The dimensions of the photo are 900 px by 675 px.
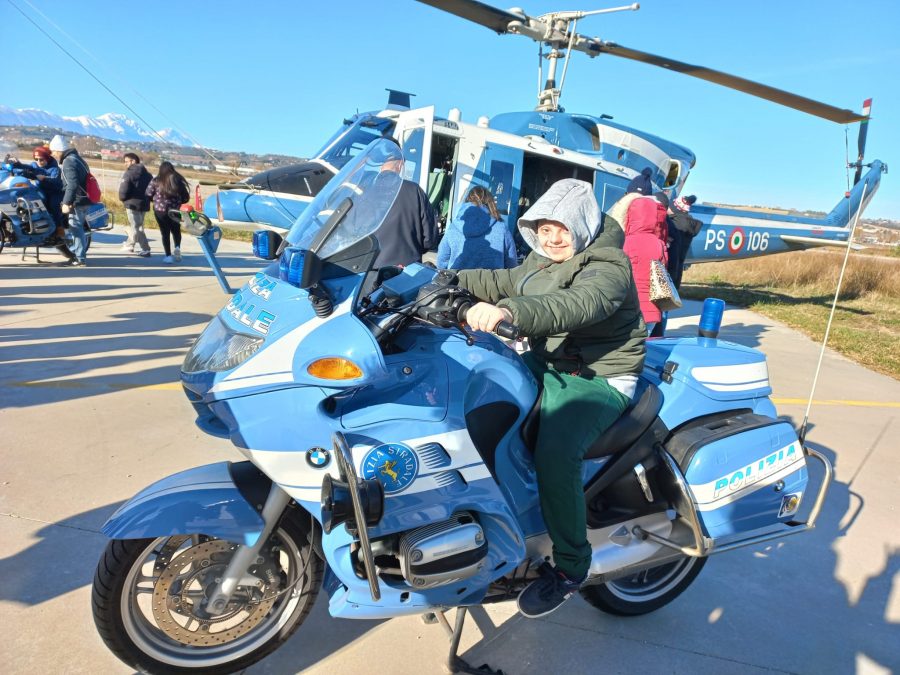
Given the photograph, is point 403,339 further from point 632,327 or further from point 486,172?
point 486,172

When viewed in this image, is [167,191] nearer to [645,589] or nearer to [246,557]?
[246,557]

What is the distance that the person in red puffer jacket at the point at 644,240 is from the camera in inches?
203

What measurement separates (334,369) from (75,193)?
9839 millimetres

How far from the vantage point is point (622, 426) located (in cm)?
227

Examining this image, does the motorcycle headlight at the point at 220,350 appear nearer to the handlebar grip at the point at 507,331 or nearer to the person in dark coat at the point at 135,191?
the handlebar grip at the point at 507,331

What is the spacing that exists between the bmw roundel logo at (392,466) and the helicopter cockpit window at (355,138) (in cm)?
787

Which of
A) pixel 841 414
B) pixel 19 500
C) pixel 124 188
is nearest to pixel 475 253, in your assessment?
pixel 19 500

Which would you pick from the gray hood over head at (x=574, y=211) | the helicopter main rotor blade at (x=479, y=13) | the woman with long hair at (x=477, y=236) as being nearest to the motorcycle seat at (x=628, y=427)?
the gray hood over head at (x=574, y=211)

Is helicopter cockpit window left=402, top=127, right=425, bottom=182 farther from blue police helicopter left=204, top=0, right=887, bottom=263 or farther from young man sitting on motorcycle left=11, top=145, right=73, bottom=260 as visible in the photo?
young man sitting on motorcycle left=11, top=145, right=73, bottom=260

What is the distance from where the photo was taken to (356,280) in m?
1.83

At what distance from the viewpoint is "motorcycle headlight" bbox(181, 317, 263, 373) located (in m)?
1.81

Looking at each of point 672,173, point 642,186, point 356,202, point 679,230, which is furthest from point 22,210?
point 672,173

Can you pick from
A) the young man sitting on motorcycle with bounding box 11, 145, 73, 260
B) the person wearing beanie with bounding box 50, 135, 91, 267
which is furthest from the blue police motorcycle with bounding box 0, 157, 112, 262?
the person wearing beanie with bounding box 50, 135, 91, 267

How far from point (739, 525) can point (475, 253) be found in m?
3.09
